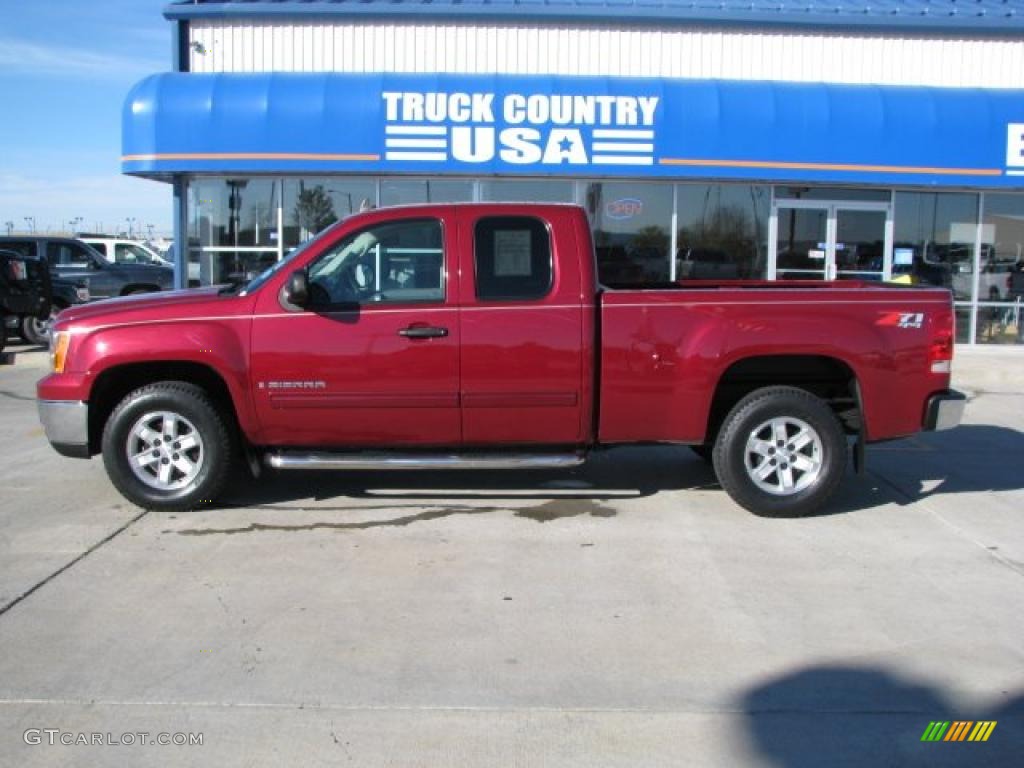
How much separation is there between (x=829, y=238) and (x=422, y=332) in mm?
10944

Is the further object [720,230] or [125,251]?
[125,251]

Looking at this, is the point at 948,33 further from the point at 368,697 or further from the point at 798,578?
the point at 368,697

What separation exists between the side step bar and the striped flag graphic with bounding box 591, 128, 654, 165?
8247mm

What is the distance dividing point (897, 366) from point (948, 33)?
37.5 ft

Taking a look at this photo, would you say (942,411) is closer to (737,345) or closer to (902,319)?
(902,319)

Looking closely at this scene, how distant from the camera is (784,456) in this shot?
6.05 m

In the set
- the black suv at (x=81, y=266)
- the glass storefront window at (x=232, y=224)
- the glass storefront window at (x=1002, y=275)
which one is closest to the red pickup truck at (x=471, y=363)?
the glass storefront window at (x=232, y=224)

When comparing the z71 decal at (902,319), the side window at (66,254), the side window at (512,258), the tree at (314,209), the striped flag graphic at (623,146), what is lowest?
the z71 decal at (902,319)

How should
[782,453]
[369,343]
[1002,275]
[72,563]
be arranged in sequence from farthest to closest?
[1002,275]
[782,453]
[369,343]
[72,563]

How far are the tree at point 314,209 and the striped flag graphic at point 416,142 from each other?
67.8 inches

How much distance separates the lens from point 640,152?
13273 mm

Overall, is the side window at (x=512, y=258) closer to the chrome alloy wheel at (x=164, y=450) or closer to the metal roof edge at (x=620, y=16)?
the chrome alloy wheel at (x=164, y=450)

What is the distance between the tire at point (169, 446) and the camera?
19.4 feet

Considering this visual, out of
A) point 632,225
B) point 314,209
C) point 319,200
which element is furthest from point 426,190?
point 632,225
